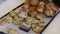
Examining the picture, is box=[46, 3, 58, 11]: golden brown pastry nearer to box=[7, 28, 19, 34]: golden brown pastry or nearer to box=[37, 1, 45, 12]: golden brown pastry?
box=[37, 1, 45, 12]: golden brown pastry

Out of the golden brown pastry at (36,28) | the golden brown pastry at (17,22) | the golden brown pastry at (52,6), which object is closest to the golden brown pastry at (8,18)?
the golden brown pastry at (17,22)

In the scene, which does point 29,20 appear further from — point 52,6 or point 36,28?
point 52,6

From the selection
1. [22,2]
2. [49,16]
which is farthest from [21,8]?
[49,16]

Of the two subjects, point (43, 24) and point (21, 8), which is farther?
point (21, 8)

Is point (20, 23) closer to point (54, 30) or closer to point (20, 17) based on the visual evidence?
point (20, 17)

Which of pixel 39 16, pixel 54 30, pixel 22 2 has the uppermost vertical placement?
pixel 22 2

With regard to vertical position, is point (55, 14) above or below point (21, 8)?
below

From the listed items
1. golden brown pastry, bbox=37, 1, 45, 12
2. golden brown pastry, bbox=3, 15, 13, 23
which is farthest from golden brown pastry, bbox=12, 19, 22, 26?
golden brown pastry, bbox=37, 1, 45, 12

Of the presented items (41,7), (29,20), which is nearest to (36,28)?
(29,20)

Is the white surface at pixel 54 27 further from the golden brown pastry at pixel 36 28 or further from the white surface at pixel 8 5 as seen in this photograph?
the white surface at pixel 8 5
